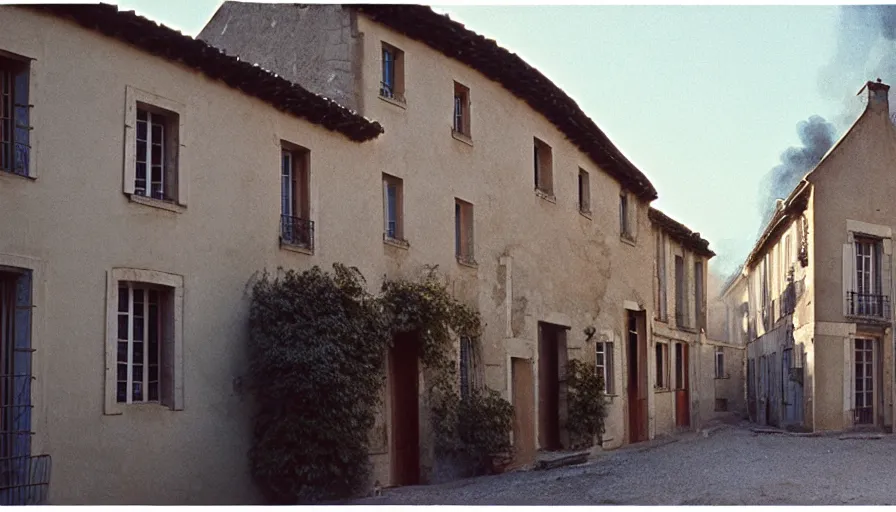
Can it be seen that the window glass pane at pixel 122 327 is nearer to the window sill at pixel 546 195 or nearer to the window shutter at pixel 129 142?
the window shutter at pixel 129 142

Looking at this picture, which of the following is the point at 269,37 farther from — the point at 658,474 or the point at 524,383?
the point at 658,474

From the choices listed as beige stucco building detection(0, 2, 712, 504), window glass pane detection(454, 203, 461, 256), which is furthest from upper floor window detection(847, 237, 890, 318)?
window glass pane detection(454, 203, 461, 256)

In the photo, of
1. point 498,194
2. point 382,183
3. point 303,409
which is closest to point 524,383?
point 498,194

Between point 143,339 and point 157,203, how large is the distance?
3.79 feet

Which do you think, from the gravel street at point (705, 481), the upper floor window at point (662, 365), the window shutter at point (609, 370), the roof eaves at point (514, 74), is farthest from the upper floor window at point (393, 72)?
the upper floor window at point (662, 365)

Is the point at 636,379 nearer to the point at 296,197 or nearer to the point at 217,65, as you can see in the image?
the point at 296,197

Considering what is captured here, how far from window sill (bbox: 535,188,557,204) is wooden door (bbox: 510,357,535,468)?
207 cm

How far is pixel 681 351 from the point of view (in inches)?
888

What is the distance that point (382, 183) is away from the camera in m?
14.3

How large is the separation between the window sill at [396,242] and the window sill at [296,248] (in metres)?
1.20

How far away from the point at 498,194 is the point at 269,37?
3249 mm

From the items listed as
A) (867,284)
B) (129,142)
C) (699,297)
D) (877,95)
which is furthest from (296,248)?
(699,297)

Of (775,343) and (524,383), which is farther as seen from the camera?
(775,343)

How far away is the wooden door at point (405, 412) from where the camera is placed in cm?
1402
